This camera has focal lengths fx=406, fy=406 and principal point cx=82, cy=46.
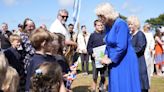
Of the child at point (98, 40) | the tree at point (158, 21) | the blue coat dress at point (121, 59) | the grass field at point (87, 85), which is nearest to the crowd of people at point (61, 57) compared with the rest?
the blue coat dress at point (121, 59)

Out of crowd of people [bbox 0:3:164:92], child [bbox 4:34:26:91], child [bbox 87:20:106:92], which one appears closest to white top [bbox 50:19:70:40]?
crowd of people [bbox 0:3:164:92]

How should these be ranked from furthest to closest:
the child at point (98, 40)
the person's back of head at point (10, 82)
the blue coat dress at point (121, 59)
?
the child at point (98, 40)
the blue coat dress at point (121, 59)
the person's back of head at point (10, 82)

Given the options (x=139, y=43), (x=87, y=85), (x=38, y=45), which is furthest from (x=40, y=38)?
(x=87, y=85)

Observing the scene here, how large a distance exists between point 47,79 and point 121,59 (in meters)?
2.38

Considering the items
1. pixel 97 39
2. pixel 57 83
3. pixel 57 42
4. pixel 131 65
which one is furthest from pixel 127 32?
pixel 97 39

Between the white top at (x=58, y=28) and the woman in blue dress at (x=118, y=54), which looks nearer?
the woman in blue dress at (x=118, y=54)

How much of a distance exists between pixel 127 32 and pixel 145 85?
1.89m

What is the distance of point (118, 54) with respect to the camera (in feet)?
19.9

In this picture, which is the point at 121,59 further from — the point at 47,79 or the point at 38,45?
the point at 47,79

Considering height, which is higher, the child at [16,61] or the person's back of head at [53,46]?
the person's back of head at [53,46]

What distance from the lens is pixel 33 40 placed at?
17.3 ft

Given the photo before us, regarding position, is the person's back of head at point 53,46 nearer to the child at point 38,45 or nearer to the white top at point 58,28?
the child at point 38,45

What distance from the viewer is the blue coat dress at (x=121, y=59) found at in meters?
6.05

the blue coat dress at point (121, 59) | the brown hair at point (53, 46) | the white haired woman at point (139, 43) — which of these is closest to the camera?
the brown hair at point (53, 46)
